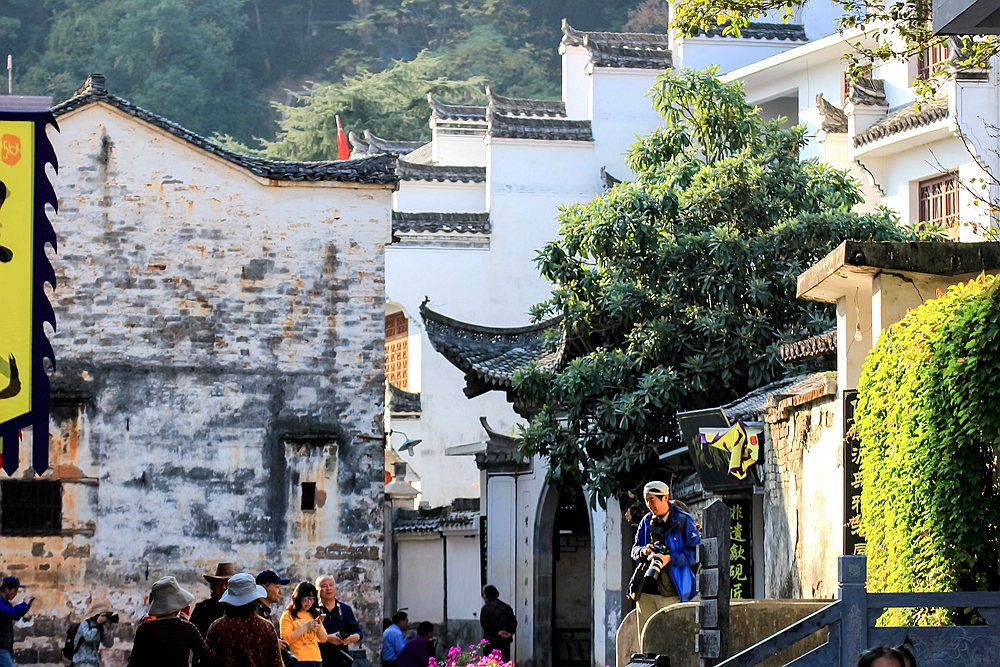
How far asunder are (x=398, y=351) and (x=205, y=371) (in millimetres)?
15334

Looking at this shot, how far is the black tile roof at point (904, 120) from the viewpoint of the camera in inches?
985

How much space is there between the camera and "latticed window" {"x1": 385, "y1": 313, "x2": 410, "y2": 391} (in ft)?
116

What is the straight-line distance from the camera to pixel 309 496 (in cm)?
2064

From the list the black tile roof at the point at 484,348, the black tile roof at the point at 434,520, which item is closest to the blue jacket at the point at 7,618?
the black tile roof at the point at 484,348

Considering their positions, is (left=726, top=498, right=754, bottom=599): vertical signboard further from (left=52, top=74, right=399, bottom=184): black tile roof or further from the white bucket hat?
(left=52, top=74, right=399, bottom=184): black tile roof

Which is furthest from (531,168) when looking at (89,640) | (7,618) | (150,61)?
(150,61)

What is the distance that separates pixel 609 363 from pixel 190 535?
6.20 metres

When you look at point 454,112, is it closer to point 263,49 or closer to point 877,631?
point 263,49

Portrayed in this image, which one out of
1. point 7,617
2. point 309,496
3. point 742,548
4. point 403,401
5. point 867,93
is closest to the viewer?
point 7,617

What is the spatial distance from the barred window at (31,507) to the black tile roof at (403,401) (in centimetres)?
1365

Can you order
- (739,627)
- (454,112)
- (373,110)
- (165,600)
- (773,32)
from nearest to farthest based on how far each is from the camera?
(165,600) → (739,627) → (773,32) → (454,112) → (373,110)

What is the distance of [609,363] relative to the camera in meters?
18.6

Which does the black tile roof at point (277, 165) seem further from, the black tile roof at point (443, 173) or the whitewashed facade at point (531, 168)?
the black tile roof at point (443, 173)

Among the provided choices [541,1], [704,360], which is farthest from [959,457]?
[541,1]
